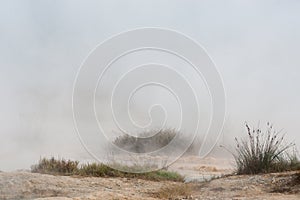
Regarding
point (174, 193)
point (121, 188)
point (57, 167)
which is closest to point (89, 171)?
point (57, 167)

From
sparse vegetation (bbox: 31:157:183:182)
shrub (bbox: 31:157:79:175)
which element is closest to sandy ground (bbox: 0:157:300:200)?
sparse vegetation (bbox: 31:157:183:182)

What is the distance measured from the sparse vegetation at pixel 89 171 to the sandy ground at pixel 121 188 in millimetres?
524

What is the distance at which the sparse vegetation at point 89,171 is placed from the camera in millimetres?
9805

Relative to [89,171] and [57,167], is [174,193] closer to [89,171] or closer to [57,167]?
[89,171]

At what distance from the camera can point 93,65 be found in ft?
42.4

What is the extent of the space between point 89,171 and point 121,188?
5.69ft

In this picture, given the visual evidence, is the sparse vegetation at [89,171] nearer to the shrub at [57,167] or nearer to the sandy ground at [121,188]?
the shrub at [57,167]

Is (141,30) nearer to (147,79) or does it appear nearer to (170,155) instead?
(147,79)

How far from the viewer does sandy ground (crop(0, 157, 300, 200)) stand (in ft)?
23.3

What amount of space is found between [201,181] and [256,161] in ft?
4.20

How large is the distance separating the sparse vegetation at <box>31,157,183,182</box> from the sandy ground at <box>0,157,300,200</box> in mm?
524

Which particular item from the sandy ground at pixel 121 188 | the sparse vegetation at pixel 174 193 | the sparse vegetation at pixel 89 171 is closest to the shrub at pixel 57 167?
the sparse vegetation at pixel 89 171

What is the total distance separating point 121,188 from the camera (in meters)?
8.30

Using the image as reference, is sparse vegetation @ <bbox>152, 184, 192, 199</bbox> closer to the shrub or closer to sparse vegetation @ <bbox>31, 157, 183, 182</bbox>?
sparse vegetation @ <bbox>31, 157, 183, 182</bbox>
